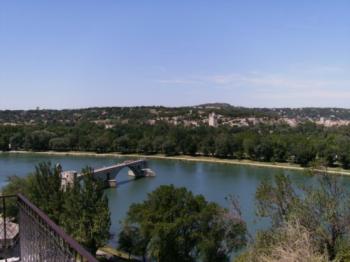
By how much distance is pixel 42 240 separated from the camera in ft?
13.1

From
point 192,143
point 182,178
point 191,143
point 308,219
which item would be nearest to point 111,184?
point 182,178

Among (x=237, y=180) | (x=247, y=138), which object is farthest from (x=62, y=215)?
(x=247, y=138)

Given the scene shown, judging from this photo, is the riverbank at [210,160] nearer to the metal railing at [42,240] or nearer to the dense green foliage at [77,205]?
the dense green foliage at [77,205]

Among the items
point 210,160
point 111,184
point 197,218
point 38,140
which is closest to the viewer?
point 197,218

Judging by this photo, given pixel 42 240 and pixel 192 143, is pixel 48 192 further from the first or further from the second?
pixel 192 143

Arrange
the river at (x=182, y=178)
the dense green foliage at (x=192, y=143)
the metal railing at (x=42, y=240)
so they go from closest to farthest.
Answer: the metal railing at (x=42, y=240), the river at (x=182, y=178), the dense green foliage at (x=192, y=143)

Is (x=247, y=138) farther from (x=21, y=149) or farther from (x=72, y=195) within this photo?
(x=72, y=195)

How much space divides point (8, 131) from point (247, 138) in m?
45.6

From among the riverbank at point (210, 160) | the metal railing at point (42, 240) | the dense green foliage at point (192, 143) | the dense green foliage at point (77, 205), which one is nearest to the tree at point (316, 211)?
the dense green foliage at point (77, 205)

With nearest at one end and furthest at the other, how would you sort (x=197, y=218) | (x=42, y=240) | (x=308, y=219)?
(x=42, y=240) → (x=308, y=219) → (x=197, y=218)

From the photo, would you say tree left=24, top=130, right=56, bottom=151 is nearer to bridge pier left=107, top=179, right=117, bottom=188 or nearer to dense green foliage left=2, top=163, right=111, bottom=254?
bridge pier left=107, top=179, right=117, bottom=188

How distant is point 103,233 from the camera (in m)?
17.7

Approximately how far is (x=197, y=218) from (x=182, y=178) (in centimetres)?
2960

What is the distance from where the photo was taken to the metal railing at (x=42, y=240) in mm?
3007
